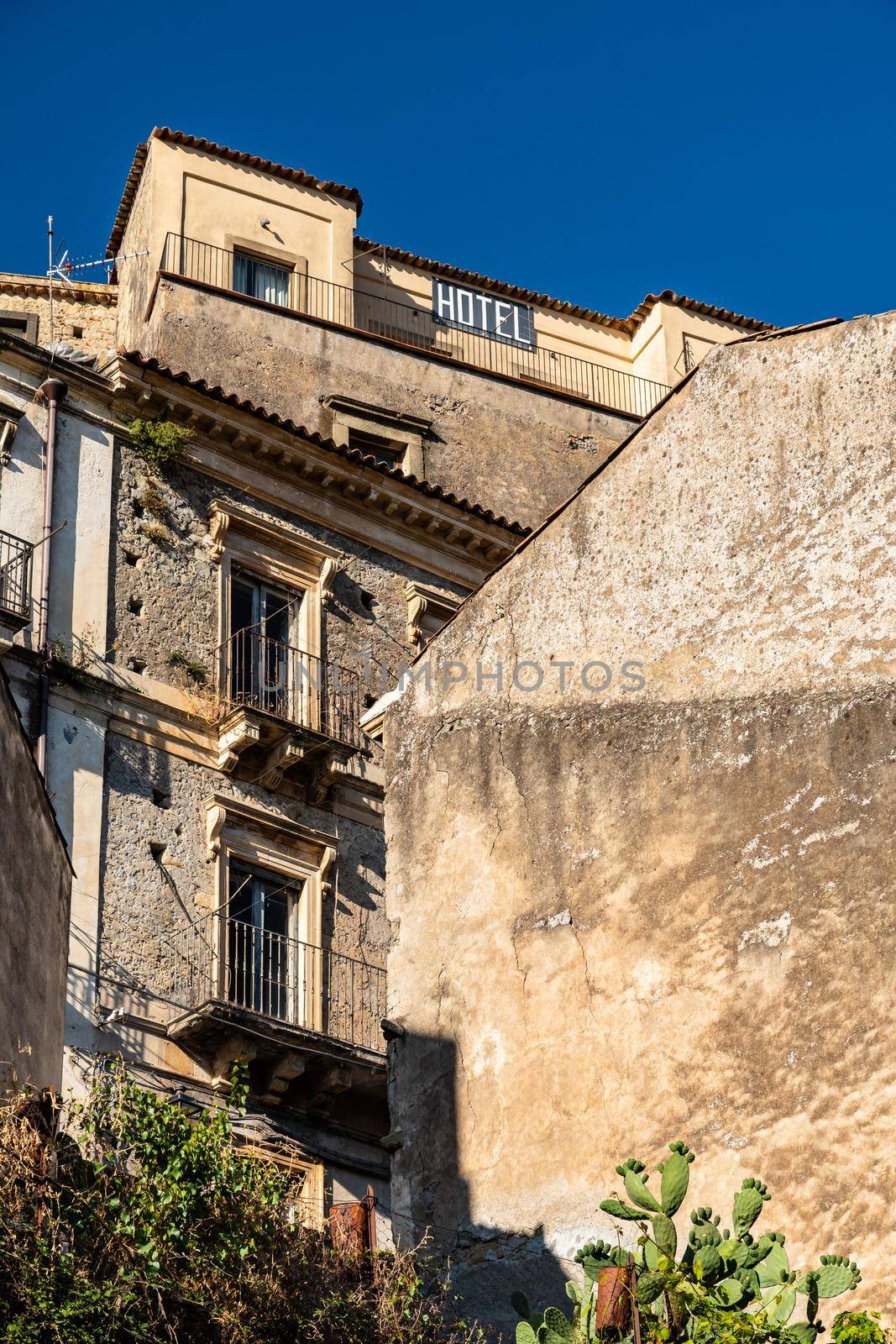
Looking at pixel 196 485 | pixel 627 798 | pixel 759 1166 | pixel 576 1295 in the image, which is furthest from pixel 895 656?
pixel 196 485

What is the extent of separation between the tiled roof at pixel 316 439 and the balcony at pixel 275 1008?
5.71 m

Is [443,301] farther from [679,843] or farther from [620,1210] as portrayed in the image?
[620,1210]

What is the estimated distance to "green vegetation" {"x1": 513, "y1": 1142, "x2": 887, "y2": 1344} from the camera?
8.45 metres

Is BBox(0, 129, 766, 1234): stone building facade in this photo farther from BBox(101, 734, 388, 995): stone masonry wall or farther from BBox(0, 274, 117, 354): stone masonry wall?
BBox(0, 274, 117, 354): stone masonry wall

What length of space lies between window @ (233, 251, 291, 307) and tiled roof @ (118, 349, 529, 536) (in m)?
3.80

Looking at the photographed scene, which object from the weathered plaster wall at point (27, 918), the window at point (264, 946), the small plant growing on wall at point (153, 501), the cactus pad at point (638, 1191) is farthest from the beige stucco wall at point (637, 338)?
the cactus pad at point (638, 1191)

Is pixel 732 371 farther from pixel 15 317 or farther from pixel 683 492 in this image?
pixel 15 317

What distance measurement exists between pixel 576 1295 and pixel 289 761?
1329cm

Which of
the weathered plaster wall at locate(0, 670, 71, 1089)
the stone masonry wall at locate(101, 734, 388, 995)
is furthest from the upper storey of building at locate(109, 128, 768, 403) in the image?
the weathered plaster wall at locate(0, 670, 71, 1089)

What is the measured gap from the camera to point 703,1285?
8.91 metres

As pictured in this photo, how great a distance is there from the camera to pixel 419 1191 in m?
12.4

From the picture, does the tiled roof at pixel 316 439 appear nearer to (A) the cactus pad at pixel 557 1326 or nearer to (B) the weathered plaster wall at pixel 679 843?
(B) the weathered plaster wall at pixel 679 843

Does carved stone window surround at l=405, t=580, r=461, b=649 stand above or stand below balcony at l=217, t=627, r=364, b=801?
above

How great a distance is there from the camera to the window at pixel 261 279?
30.0 meters
